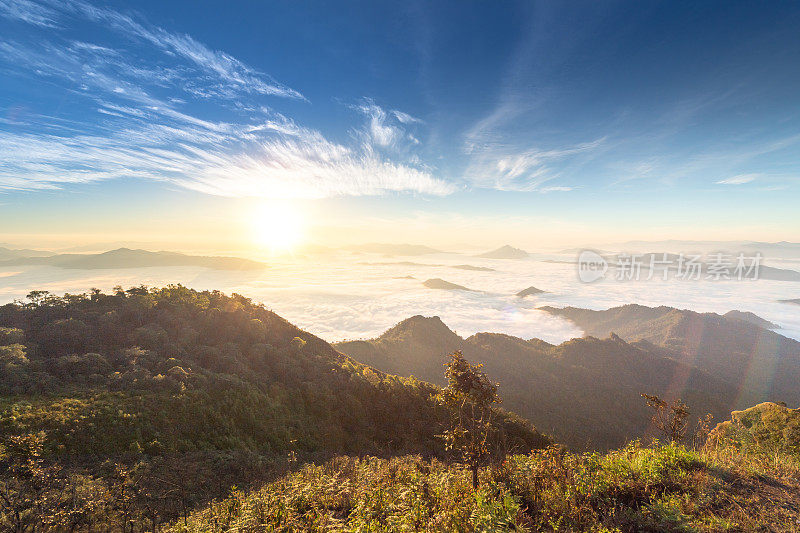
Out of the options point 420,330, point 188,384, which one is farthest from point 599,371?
point 188,384

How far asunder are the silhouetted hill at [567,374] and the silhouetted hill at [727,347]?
49.6 feet

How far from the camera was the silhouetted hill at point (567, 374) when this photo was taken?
6631 centimetres

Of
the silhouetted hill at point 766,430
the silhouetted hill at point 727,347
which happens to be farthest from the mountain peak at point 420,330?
the silhouetted hill at point 727,347

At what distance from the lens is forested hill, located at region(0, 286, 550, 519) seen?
1296cm

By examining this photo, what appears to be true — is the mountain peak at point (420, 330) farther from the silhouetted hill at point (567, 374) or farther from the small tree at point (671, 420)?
the small tree at point (671, 420)

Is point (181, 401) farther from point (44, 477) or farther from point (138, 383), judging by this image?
point (44, 477)

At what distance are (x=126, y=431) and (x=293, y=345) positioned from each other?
18.3 metres

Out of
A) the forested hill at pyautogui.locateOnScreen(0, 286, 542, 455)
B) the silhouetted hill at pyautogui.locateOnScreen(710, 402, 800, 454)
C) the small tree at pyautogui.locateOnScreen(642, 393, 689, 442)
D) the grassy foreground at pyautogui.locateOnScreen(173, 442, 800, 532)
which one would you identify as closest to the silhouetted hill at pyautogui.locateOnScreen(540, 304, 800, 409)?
the silhouetted hill at pyautogui.locateOnScreen(710, 402, 800, 454)

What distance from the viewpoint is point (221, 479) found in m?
13.4

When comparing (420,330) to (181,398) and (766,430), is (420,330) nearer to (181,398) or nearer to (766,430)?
(766,430)

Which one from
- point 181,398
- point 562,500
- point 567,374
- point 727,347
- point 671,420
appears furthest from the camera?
point 727,347

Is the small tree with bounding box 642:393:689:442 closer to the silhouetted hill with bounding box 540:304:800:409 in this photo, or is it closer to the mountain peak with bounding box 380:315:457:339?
the mountain peak with bounding box 380:315:457:339

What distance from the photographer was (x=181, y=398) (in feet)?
60.1

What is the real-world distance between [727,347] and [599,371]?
10198 centimetres
